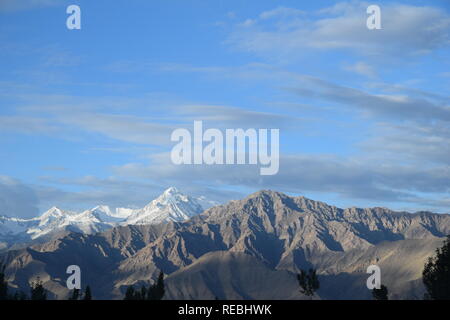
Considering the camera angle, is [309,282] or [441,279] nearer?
[309,282]

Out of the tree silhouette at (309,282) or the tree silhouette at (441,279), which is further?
the tree silhouette at (441,279)

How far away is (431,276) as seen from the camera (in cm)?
18675

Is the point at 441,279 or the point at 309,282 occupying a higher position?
the point at 441,279

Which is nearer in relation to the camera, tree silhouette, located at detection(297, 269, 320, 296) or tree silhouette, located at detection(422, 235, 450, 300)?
tree silhouette, located at detection(297, 269, 320, 296)
